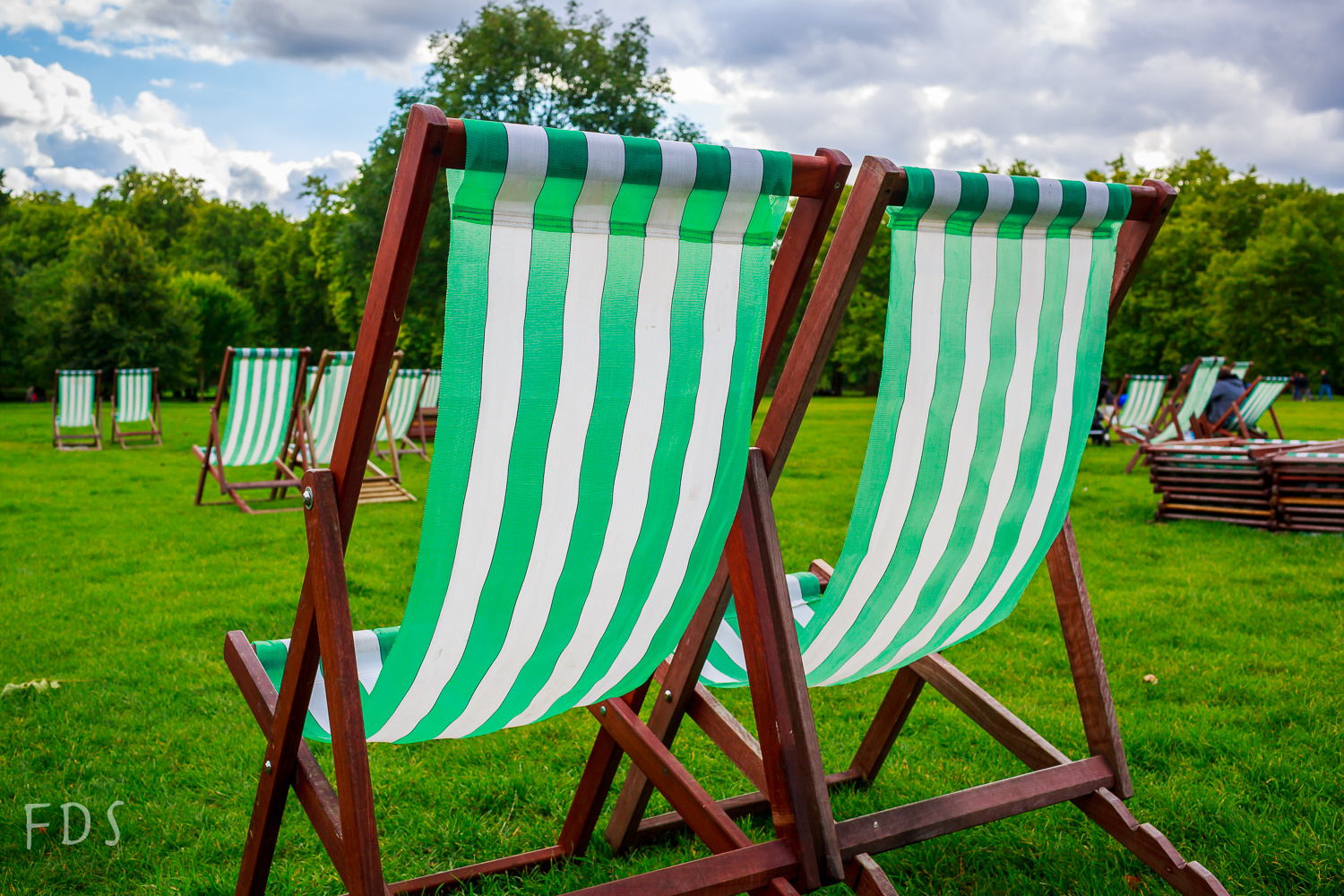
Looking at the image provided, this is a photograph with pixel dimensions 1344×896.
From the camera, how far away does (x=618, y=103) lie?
20172 mm

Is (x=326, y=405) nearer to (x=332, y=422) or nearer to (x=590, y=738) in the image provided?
(x=332, y=422)

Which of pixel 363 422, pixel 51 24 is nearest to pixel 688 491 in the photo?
pixel 363 422

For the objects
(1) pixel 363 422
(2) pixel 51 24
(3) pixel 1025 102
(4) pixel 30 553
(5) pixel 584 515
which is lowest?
(4) pixel 30 553

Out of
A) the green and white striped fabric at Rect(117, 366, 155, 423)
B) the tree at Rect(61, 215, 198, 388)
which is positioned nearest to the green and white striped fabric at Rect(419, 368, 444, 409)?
the green and white striped fabric at Rect(117, 366, 155, 423)

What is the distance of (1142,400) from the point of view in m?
11.9

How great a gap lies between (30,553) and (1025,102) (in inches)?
681

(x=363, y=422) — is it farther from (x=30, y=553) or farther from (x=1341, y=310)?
(x=1341, y=310)

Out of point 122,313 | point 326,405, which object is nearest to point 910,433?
point 326,405

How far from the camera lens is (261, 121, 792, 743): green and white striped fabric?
3.62ft

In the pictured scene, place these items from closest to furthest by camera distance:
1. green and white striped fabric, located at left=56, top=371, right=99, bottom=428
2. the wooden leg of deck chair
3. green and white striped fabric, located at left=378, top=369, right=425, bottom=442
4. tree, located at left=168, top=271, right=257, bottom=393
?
the wooden leg of deck chair < green and white striped fabric, located at left=378, top=369, right=425, bottom=442 < green and white striped fabric, located at left=56, top=371, right=99, bottom=428 < tree, located at left=168, top=271, right=257, bottom=393

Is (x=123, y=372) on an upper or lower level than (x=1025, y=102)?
lower

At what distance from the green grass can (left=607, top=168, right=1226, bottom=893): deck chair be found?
498 mm

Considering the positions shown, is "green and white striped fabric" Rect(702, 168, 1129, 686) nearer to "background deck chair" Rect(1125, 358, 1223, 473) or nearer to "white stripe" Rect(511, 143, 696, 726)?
"white stripe" Rect(511, 143, 696, 726)

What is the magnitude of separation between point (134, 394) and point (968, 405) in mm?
13731
